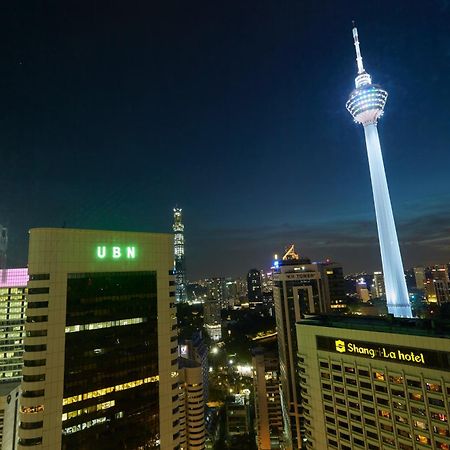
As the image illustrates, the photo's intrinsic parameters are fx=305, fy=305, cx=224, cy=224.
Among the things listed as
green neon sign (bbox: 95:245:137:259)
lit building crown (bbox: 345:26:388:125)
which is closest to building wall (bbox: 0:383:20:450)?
green neon sign (bbox: 95:245:137:259)

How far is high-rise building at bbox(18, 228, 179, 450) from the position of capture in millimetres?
31656

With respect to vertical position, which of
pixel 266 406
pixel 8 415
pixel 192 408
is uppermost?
pixel 8 415

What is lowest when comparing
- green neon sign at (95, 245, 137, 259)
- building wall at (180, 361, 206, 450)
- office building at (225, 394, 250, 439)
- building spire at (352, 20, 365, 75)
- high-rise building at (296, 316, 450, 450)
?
office building at (225, 394, 250, 439)

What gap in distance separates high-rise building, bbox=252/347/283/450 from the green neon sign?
55944 millimetres

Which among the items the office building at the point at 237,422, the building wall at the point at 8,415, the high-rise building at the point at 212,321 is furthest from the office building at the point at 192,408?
the high-rise building at the point at 212,321

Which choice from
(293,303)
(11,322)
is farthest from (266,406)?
(11,322)

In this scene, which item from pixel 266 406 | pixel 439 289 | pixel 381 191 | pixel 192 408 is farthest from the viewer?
pixel 439 289

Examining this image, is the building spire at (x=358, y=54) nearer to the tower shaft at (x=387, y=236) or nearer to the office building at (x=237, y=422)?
the tower shaft at (x=387, y=236)

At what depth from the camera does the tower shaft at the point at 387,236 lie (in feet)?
283

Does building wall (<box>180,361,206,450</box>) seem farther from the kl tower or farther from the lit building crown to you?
the lit building crown

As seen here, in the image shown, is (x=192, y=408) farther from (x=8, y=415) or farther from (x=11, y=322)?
(x=11, y=322)

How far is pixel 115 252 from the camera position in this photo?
39.5m

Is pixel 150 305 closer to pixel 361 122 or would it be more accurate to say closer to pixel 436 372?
pixel 436 372

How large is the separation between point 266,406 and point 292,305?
26.6 meters
